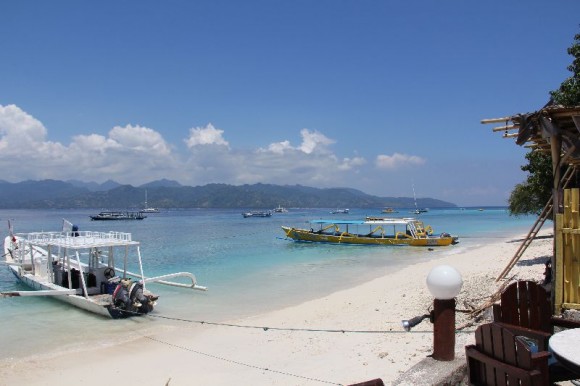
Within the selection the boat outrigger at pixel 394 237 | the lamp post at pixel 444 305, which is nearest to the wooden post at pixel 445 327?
the lamp post at pixel 444 305

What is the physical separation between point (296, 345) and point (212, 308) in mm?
5954

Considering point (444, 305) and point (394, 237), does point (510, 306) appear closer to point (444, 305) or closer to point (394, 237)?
point (444, 305)

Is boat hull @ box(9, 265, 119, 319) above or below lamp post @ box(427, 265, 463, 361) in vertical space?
below

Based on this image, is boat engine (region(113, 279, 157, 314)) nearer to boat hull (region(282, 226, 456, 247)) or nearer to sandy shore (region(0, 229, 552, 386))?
sandy shore (region(0, 229, 552, 386))

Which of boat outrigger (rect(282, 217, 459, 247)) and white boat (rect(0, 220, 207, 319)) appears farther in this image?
boat outrigger (rect(282, 217, 459, 247))

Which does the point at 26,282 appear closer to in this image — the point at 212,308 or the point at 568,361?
the point at 212,308

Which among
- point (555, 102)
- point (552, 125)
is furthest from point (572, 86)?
point (552, 125)

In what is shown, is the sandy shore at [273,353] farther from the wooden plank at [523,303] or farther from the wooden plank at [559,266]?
the wooden plank at [559,266]

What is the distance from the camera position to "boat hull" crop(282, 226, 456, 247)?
34.7 metres

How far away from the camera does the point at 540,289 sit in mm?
4367

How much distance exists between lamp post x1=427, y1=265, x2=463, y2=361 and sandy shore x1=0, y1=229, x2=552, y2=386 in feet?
2.84

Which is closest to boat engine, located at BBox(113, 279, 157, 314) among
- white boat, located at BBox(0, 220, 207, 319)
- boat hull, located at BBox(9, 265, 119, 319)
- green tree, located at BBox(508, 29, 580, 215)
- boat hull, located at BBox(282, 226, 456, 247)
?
white boat, located at BBox(0, 220, 207, 319)

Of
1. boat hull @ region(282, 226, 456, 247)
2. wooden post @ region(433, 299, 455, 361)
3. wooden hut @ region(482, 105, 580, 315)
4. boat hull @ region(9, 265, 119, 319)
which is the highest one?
wooden hut @ region(482, 105, 580, 315)

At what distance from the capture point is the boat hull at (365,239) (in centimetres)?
3472
